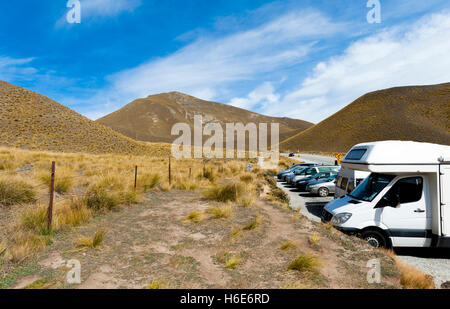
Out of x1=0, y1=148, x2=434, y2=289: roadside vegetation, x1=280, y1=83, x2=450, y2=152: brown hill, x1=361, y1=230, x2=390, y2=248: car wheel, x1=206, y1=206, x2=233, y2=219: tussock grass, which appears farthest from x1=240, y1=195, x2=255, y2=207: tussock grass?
x1=280, y1=83, x2=450, y2=152: brown hill

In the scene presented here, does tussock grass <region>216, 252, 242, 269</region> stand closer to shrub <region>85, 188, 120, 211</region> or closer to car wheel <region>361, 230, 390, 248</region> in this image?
car wheel <region>361, 230, 390, 248</region>

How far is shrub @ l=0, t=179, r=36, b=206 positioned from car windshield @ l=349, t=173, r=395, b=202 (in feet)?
31.7

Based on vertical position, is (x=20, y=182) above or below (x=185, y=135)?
below

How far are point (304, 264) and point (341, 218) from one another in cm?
226

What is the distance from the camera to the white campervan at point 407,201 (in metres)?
5.61

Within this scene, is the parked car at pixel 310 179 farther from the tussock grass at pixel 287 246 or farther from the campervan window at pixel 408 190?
the tussock grass at pixel 287 246

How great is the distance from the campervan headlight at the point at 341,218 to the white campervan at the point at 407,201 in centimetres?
3

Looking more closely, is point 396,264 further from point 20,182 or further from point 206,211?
point 20,182

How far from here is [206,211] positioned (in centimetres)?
867

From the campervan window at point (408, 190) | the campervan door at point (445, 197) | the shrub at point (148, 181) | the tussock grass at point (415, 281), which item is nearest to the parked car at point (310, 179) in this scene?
the shrub at point (148, 181)

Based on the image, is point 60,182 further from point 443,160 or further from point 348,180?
point 443,160

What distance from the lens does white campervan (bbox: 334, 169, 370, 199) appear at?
30.0 ft

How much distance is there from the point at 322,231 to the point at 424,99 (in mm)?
124666
